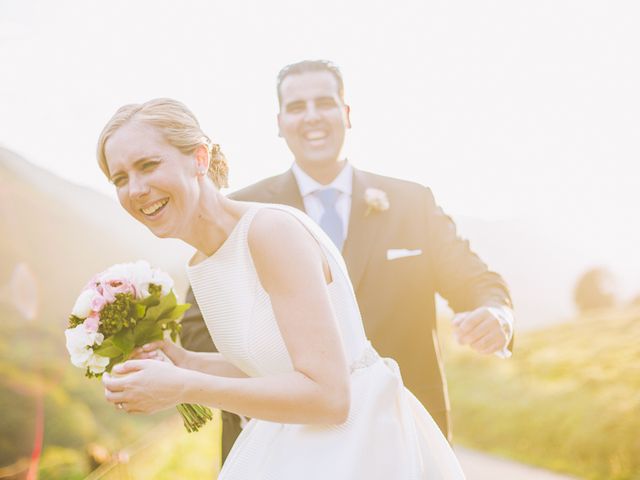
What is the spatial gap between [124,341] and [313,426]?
0.68m

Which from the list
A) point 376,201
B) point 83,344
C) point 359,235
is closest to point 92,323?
point 83,344

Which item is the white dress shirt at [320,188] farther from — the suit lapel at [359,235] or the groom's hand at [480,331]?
the groom's hand at [480,331]

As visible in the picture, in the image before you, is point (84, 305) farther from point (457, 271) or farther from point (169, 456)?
point (169, 456)

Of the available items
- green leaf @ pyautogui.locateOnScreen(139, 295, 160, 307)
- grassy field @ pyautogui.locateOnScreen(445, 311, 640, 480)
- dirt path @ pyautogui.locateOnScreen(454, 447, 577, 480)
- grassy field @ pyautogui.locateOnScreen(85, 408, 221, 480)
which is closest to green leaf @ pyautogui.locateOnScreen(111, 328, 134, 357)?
green leaf @ pyautogui.locateOnScreen(139, 295, 160, 307)

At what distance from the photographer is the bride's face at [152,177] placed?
2.09 meters

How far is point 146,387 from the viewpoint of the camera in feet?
6.14

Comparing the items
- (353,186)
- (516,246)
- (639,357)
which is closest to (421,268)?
(353,186)

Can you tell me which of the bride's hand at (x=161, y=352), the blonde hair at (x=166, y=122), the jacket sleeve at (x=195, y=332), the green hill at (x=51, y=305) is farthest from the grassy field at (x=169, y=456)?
the blonde hair at (x=166, y=122)

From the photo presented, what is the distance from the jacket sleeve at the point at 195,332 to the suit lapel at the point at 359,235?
2.76 feet

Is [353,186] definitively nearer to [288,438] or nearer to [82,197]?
[288,438]

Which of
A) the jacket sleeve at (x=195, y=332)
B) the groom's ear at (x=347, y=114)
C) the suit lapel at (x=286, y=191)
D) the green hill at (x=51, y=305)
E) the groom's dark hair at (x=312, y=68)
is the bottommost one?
the green hill at (x=51, y=305)

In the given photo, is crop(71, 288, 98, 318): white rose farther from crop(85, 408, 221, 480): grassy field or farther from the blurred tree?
the blurred tree

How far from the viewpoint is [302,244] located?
6.48 ft

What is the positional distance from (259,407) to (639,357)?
909cm
